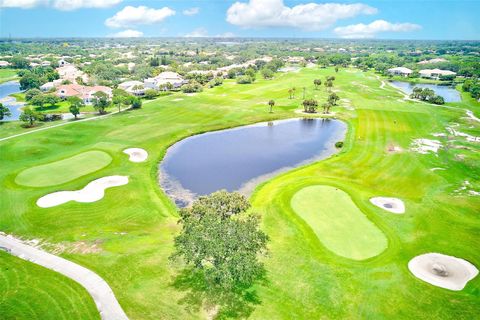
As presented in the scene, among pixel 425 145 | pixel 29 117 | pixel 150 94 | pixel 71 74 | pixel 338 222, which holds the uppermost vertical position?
pixel 71 74

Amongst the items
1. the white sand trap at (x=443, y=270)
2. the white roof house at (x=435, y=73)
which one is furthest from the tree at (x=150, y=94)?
the white roof house at (x=435, y=73)

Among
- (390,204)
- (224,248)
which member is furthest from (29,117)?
(390,204)

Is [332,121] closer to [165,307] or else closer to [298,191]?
[298,191]

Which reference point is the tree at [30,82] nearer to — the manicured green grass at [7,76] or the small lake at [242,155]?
the manicured green grass at [7,76]

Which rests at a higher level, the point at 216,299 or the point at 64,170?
the point at 64,170

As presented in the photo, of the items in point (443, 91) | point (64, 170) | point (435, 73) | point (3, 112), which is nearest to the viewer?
point (64, 170)

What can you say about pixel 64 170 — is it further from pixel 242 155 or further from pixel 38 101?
pixel 38 101
